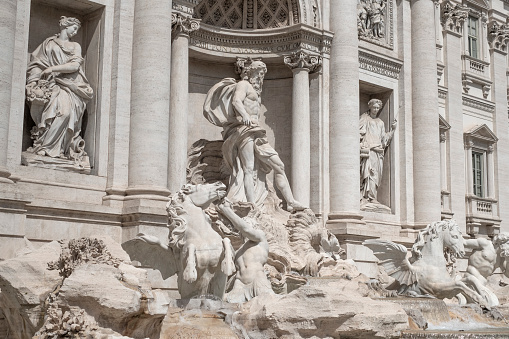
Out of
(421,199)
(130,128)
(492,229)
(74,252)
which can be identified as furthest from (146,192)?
(492,229)

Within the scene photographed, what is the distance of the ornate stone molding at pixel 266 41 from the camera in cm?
1797

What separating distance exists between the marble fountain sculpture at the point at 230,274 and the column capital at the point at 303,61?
168 cm

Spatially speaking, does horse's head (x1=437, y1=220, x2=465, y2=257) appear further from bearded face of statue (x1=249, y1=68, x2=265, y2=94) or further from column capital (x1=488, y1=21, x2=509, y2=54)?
column capital (x1=488, y1=21, x2=509, y2=54)

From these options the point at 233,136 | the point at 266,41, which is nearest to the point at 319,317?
the point at 233,136

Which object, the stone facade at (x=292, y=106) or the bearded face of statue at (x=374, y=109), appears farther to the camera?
the bearded face of statue at (x=374, y=109)

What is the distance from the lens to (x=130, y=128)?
46.9ft

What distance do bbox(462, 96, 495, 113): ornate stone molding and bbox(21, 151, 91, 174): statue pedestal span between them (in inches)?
604

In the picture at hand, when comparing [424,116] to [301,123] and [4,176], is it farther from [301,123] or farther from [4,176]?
[4,176]

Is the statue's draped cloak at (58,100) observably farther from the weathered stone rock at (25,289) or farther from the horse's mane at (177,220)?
the weathered stone rock at (25,289)

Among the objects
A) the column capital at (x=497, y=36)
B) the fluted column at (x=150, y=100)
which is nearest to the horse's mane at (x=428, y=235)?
the fluted column at (x=150, y=100)

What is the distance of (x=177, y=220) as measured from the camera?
1058 cm

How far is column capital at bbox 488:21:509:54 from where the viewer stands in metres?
26.6

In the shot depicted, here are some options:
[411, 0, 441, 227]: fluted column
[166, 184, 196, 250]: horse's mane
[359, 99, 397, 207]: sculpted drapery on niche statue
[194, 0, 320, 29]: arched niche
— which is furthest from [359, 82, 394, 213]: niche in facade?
[166, 184, 196, 250]: horse's mane

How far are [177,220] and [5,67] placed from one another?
435 cm
